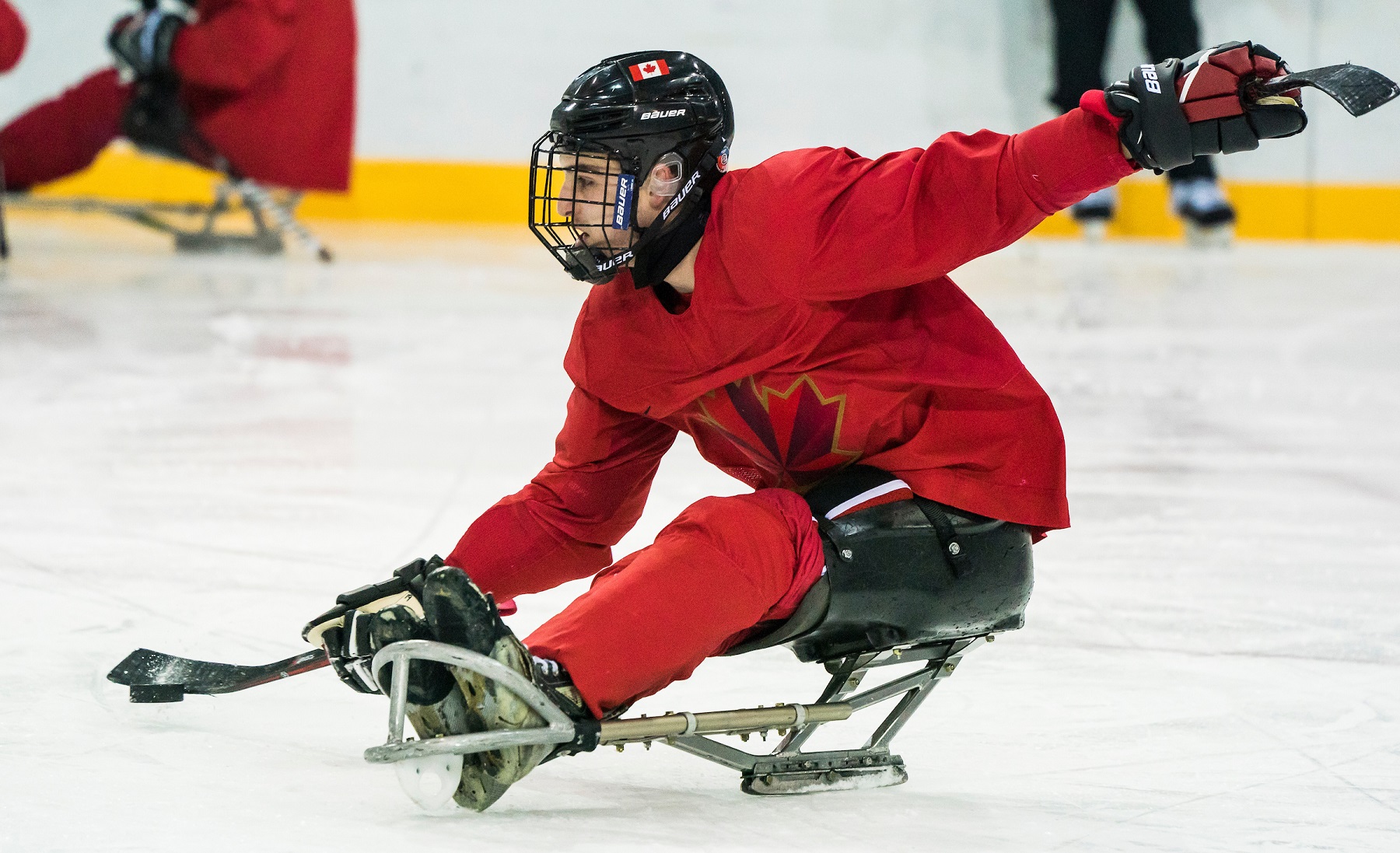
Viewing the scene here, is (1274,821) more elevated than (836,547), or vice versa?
(836,547)

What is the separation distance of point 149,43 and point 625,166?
19.4 ft

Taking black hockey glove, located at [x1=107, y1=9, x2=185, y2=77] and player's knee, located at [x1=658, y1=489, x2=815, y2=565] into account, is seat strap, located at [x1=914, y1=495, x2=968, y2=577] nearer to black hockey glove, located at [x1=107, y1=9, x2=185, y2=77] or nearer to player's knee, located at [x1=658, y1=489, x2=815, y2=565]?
player's knee, located at [x1=658, y1=489, x2=815, y2=565]

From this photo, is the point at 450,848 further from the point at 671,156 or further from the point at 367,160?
the point at 367,160

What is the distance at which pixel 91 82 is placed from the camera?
7.68 meters

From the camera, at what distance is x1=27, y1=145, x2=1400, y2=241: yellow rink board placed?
9633mm

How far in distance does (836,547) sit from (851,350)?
9.9 inches

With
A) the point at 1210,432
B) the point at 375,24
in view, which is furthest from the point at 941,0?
the point at 1210,432

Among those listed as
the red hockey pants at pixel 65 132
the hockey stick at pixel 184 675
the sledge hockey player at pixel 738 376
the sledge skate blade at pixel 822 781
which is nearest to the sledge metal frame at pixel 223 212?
the red hockey pants at pixel 65 132

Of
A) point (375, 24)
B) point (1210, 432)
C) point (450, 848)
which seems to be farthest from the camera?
point (375, 24)

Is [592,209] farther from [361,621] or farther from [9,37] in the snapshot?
[9,37]

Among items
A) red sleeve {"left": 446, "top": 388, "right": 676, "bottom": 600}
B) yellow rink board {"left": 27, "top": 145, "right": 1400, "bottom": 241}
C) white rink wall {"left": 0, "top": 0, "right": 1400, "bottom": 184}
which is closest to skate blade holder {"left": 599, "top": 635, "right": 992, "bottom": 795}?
red sleeve {"left": 446, "top": 388, "right": 676, "bottom": 600}

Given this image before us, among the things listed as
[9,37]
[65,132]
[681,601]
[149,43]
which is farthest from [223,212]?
[681,601]

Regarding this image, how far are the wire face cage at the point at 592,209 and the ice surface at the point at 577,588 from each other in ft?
2.02

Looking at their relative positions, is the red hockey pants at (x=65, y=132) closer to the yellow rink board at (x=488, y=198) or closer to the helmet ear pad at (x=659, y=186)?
the yellow rink board at (x=488, y=198)
